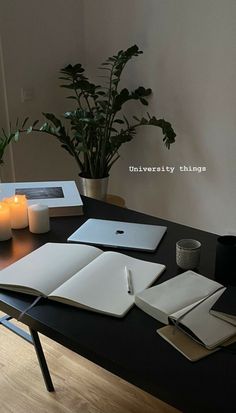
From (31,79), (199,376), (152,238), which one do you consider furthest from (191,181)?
(199,376)

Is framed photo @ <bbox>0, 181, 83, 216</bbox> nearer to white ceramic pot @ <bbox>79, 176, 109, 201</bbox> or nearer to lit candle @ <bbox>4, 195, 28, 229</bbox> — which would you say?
lit candle @ <bbox>4, 195, 28, 229</bbox>

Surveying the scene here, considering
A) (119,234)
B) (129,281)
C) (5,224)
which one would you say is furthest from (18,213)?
(129,281)

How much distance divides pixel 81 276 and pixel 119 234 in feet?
0.93

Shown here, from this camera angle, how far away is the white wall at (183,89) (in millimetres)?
2346

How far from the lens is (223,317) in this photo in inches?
34.0

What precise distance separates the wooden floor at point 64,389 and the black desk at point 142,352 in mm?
760

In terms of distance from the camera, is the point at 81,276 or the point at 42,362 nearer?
the point at 81,276

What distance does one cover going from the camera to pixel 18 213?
1.36m

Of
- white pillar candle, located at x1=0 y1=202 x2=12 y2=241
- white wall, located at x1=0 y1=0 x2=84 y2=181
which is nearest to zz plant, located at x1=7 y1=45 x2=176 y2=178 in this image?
white wall, located at x1=0 y1=0 x2=84 y2=181

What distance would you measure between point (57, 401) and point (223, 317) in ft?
3.35

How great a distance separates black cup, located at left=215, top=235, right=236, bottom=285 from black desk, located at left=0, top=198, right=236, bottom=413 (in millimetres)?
46

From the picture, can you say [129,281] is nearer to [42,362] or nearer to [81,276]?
[81,276]

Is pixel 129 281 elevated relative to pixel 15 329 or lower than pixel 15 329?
elevated

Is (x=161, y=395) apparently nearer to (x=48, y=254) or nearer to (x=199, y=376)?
(x=199, y=376)
